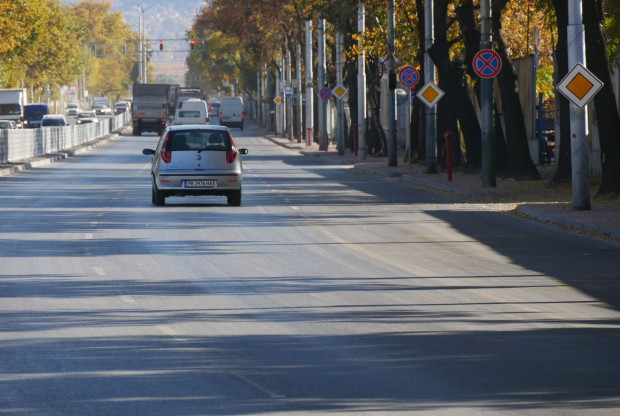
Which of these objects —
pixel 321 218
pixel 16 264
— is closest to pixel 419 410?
pixel 16 264

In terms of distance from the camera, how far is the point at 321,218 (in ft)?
81.4

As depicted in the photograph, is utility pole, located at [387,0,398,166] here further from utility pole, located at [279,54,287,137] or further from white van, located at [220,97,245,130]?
white van, located at [220,97,245,130]

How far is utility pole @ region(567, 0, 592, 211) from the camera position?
24.2 meters

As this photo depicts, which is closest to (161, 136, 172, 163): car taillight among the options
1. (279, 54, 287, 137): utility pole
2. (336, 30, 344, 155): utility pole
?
(336, 30, 344, 155): utility pole

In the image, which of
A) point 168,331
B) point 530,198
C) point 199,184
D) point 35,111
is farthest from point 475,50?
point 35,111

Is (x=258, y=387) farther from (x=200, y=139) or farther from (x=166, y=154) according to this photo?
→ (x=200, y=139)

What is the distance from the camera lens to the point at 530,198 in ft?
94.9

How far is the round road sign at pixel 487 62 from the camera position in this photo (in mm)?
31281

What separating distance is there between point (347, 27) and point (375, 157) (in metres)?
6.24

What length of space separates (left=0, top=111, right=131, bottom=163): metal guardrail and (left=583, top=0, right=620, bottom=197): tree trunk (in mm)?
26867

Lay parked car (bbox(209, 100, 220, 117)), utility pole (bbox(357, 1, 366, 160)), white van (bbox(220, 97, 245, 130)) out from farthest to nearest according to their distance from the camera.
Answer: parked car (bbox(209, 100, 220, 117))
white van (bbox(220, 97, 245, 130))
utility pole (bbox(357, 1, 366, 160))

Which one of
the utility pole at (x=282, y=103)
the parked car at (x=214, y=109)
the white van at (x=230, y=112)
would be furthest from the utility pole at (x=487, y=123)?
the parked car at (x=214, y=109)

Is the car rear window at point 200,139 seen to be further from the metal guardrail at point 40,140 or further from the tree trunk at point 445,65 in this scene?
the metal guardrail at point 40,140

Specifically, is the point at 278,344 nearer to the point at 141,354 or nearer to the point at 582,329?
the point at 141,354
